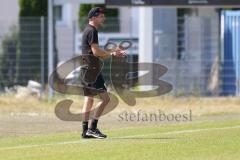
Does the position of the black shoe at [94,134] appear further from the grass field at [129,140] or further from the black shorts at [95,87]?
the black shorts at [95,87]

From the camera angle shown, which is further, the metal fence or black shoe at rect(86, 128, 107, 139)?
the metal fence

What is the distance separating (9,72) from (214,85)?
273 inches

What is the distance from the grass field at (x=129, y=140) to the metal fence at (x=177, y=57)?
286 inches

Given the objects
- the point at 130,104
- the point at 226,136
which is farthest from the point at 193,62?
the point at 226,136

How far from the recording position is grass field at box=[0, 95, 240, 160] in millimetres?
11484

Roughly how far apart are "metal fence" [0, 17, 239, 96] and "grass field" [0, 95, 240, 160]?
23.8 ft

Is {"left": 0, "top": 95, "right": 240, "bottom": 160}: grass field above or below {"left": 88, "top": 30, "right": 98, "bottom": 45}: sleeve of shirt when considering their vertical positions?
below

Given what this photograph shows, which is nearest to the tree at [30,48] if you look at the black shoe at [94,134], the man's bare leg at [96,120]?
the man's bare leg at [96,120]

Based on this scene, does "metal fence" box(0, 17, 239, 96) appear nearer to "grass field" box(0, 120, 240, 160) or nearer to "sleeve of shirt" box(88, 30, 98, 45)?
"grass field" box(0, 120, 240, 160)

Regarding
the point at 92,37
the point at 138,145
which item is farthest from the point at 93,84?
the point at 138,145

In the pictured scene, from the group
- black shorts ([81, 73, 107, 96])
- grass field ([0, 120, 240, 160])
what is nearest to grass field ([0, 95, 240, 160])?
grass field ([0, 120, 240, 160])

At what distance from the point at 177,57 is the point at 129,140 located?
14.6 m

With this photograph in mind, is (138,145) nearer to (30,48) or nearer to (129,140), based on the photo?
(129,140)

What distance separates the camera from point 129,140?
1339cm
